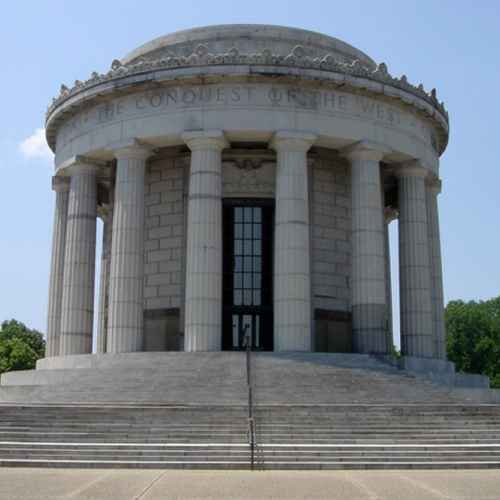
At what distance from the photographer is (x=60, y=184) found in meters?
43.6

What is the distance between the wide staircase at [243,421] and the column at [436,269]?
1248 centimetres

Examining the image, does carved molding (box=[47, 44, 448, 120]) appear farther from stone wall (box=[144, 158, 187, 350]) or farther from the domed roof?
stone wall (box=[144, 158, 187, 350])

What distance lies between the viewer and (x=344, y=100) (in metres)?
37.2

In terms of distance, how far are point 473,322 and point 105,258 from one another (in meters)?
58.9

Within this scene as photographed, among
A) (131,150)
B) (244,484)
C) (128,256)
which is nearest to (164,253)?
(128,256)

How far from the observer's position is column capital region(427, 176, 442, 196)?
43094 millimetres

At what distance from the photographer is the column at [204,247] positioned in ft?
113

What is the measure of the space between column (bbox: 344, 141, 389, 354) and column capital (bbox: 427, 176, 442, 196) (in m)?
6.26

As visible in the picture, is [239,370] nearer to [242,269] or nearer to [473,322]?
[242,269]

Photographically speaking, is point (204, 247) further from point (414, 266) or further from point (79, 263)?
point (414, 266)

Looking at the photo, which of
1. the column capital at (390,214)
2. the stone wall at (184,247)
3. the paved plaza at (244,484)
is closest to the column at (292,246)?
the stone wall at (184,247)

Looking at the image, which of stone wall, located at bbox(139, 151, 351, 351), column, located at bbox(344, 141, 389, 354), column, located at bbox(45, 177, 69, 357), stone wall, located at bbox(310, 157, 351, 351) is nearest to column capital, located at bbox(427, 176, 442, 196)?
stone wall, located at bbox(310, 157, 351, 351)

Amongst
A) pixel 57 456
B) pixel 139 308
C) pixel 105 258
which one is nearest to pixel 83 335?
pixel 139 308

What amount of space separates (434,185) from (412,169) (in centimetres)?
378
